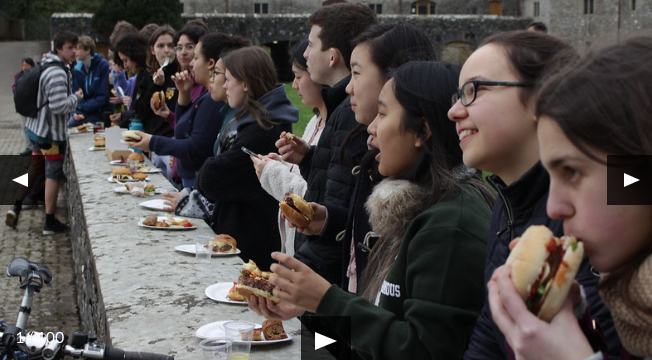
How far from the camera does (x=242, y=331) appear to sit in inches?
100

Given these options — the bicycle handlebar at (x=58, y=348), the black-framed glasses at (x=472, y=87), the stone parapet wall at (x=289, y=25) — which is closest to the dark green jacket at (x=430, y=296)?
the black-framed glasses at (x=472, y=87)

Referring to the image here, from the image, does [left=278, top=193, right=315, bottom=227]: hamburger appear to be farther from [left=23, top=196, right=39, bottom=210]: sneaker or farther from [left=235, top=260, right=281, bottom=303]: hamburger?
[left=23, top=196, right=39, bottom=210]: sneaker

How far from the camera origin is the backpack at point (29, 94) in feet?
32.8

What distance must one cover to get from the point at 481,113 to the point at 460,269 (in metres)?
0.42

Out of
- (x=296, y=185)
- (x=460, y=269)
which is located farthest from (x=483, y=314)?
(x=296, y=185)

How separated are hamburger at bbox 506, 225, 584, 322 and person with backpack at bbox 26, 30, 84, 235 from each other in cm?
924

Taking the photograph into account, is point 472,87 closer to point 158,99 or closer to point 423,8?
point 158,99

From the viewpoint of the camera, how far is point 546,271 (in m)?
1.42

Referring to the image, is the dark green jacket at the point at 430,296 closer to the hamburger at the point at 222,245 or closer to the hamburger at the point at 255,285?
the hamburger at the point at 255,285

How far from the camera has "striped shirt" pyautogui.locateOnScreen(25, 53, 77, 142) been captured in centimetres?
996

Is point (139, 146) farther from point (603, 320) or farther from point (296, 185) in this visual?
point (603, 320)

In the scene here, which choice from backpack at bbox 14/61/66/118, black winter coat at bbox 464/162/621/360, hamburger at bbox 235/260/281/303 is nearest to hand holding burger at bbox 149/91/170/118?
backpack at bbox 14/61/66/118

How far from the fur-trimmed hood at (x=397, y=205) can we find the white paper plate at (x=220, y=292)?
87 centimetres

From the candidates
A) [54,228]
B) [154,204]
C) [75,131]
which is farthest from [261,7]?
[154,204]
